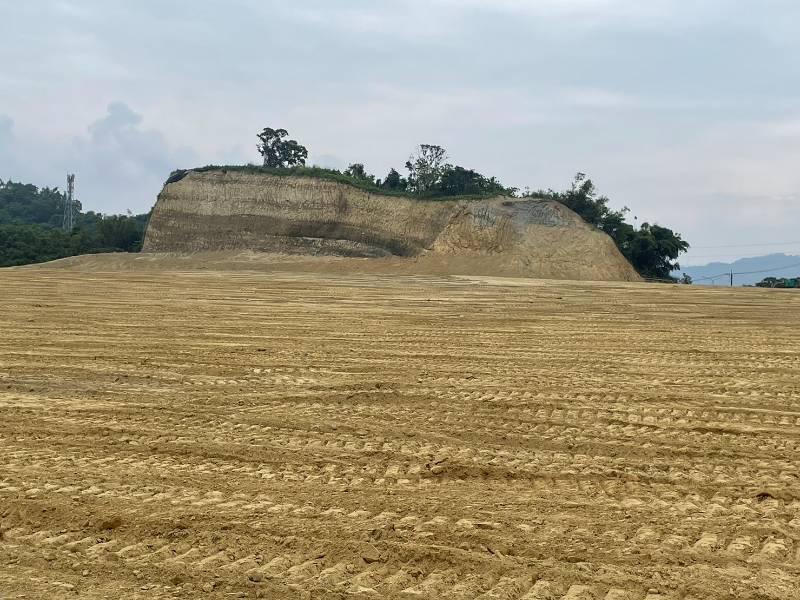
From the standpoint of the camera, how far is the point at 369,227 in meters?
48.7

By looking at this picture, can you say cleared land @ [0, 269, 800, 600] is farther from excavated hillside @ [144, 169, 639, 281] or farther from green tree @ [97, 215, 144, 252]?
green tree @ [97, 215, 144, 252]

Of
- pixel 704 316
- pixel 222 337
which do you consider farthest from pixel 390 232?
pixel 222 337

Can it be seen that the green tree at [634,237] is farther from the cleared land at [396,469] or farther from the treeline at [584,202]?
the cleared land at [396,469]

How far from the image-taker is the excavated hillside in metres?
42.8

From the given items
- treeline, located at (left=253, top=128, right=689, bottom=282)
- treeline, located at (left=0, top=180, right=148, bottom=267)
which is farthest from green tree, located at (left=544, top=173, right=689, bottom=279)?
treeline, located at (left=0, top=180, right=148, bottom=267)

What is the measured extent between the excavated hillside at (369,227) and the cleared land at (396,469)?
32.1 m

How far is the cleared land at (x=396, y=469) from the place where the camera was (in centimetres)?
342

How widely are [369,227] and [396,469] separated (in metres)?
44.2

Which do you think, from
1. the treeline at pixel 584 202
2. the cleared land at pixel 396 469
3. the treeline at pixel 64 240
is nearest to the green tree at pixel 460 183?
the treeline at pixel 584 202

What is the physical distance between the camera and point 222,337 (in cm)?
1165

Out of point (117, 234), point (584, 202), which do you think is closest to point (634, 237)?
point (584, 202)

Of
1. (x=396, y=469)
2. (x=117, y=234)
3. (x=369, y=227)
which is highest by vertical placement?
(x=117, y=234)

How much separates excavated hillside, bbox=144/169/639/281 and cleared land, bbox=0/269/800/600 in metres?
32.1

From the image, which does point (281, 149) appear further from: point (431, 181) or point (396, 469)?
point (396, 469)
